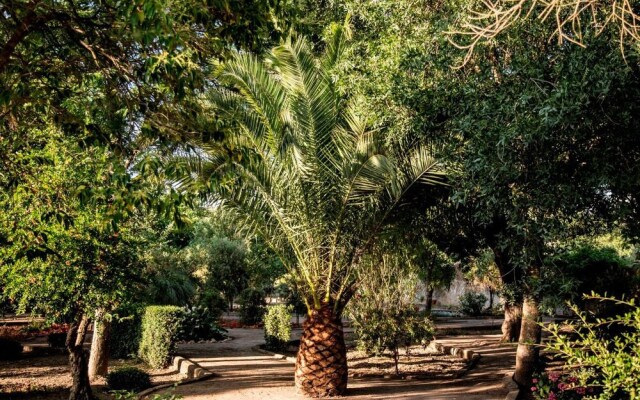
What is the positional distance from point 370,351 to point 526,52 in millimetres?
9178

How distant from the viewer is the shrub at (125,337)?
58.9ft

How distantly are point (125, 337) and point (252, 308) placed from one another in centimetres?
1276

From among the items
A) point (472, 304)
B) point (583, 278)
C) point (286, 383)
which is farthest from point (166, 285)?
point (472, 304)

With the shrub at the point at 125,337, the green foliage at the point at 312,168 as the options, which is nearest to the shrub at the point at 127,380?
the green foliage at the point at 312,168

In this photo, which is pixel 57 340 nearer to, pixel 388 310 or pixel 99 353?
pixel 99 353

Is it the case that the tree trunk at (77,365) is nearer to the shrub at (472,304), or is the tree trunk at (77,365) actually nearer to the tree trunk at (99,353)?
the tree trunk at (99,353)

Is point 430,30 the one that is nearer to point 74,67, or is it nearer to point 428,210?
point 428,210

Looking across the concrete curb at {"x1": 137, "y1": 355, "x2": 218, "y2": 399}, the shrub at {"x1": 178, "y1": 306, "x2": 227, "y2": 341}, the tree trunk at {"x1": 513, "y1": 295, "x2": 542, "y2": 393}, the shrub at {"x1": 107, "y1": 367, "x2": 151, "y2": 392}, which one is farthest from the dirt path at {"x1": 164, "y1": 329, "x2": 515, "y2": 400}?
the shrub at {"x1": 178, "y1": 306, "x2": 227, "y2": 341}

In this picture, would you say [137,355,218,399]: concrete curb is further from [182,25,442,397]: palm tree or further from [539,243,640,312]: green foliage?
[539,243,640,312]: green foliage

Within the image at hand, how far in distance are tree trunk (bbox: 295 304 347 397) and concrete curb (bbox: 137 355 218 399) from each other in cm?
295

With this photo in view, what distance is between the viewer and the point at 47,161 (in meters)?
9.79

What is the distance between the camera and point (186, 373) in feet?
49.2

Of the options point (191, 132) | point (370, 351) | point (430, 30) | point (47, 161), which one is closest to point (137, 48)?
point (191, 132)

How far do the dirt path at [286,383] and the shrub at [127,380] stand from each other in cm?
85
